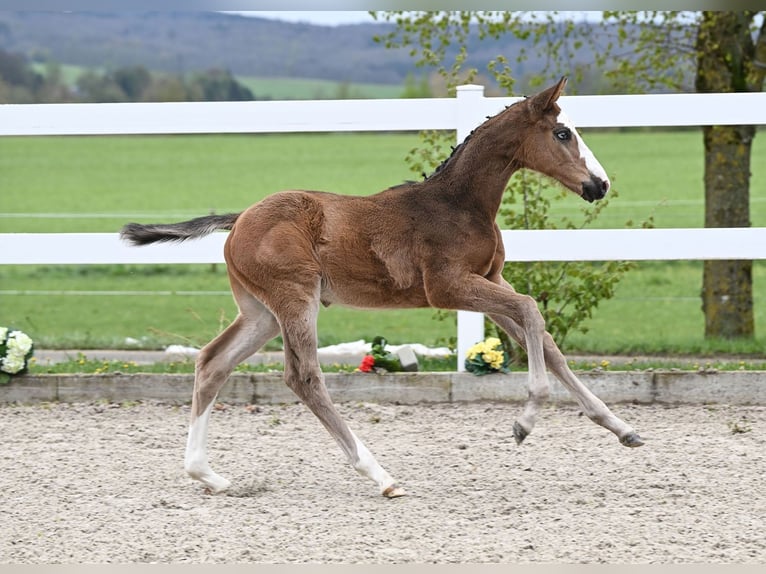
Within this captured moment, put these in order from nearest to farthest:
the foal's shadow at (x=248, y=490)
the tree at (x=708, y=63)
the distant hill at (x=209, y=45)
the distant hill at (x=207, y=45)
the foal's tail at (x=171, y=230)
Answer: the foal's shadow at (x=248, y=490) < the foal's tail at (x=171, y=230) < the tree at (x=708, y=63) < the distant hill at (x=209, y=45) < the distant hill at (x=207, y=45)

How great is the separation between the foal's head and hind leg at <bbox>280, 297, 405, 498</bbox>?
119 centimetres

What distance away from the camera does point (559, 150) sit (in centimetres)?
504

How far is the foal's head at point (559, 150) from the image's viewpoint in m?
4.99

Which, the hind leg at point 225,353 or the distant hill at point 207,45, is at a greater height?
the distant hill at point 207,45

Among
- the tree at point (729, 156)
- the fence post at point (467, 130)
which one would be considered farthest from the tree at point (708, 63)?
the fence post at point (467, 130)

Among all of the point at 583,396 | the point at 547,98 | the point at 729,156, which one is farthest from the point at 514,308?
the point at 729,156

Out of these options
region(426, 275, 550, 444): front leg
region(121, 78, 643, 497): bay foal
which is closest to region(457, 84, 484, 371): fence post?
region(121, 78, 643, 497): bay foal

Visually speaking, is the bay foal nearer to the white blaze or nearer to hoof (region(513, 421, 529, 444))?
the white blaze

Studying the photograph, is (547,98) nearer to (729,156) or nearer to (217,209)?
(729,156)

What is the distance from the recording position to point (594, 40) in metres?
9.94

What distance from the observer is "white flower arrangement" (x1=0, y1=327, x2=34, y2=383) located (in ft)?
23.0

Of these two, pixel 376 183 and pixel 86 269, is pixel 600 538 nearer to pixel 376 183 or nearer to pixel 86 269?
pixel 86 269

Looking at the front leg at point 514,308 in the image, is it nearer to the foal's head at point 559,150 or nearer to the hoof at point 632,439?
the hoof at point 632,439

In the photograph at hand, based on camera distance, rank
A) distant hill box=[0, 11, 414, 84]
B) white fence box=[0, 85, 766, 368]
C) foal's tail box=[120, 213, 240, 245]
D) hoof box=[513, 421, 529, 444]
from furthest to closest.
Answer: distant hill box=[0, 11, 414, 84], white fence box=[0, 85, 766, 368], foal's tail box=[120, 213, 240, 245], hoof box=[513, 421, 529, 444]
